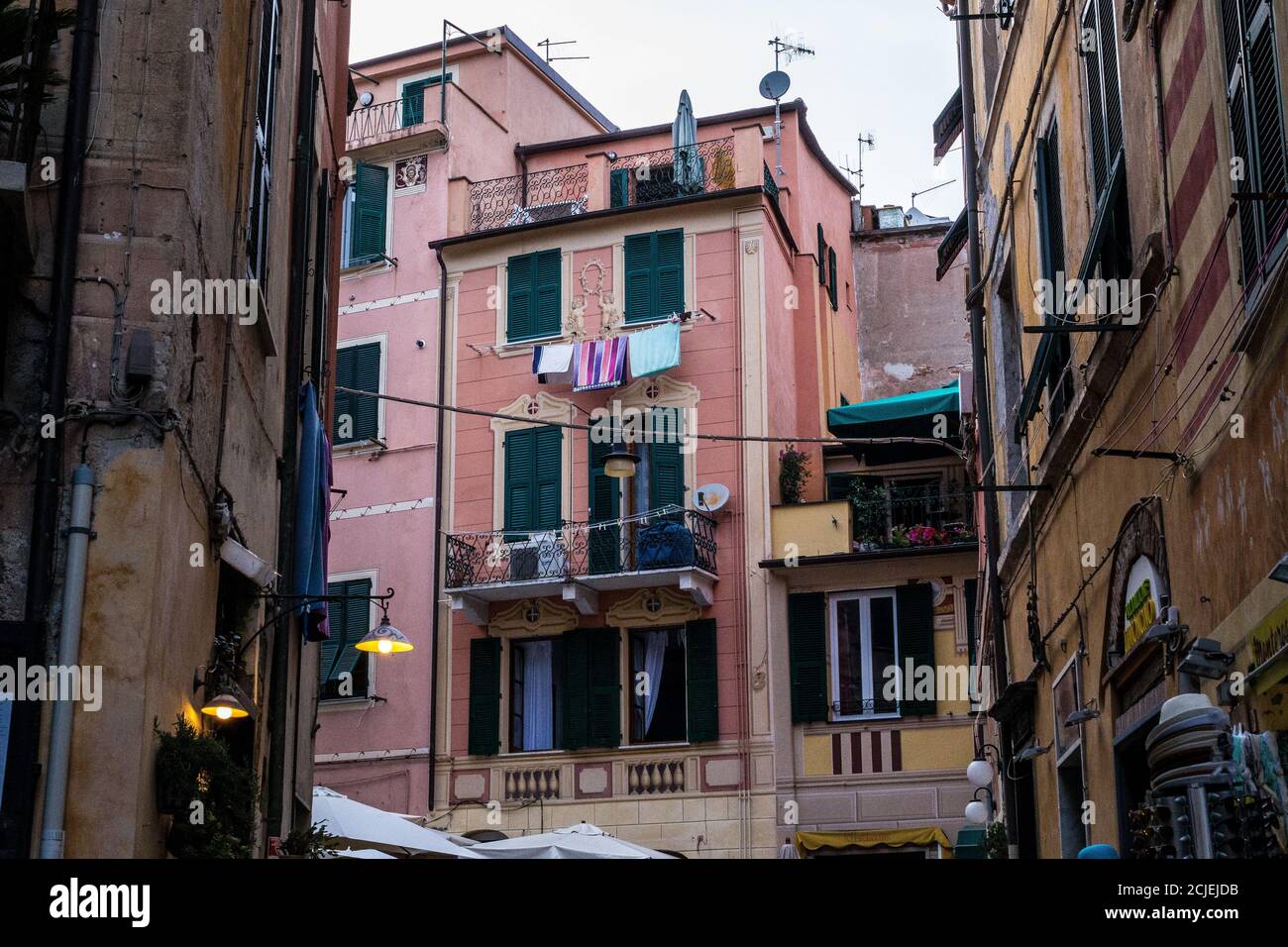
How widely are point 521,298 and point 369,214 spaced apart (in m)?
3.36

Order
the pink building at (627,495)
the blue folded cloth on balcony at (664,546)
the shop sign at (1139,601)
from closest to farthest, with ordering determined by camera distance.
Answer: the shop sign at (1139,601), the pink building at (627,495), the blue folded cloth on balcony at (664,546)

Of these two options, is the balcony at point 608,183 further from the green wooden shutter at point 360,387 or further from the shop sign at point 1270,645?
the shop sign at point 1270,645

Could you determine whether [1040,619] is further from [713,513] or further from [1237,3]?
[713,513]

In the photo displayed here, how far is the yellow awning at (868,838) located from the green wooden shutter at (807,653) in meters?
1.65

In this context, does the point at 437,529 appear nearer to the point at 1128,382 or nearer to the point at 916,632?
the point at 916,632

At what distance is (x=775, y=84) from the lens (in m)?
27.8

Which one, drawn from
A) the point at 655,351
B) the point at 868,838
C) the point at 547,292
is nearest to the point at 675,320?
the point at 655,351

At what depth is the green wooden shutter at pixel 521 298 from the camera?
26266 mm

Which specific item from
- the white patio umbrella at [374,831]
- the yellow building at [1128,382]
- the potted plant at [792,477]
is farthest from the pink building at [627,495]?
the yellow building at [1128,382]

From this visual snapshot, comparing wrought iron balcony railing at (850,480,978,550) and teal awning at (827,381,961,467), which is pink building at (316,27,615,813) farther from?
wrought iron balcony railing at (850,480,978,550)

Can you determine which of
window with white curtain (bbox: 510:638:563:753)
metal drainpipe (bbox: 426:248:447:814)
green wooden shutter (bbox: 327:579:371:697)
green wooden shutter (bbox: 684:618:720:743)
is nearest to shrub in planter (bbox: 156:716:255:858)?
green wooden shutter (bbox: 684:618:720:743)

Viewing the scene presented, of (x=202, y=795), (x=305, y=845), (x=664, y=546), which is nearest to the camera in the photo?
(x=202, y=795)

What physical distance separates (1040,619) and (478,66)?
18.9 metres
